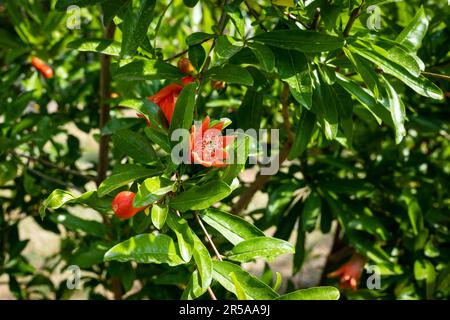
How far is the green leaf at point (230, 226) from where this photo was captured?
0.96m

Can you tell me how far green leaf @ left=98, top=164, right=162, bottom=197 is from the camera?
86 centimetres

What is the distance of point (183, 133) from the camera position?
90 centimetres

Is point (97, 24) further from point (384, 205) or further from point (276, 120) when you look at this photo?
point (384, 205)

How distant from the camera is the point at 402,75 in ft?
3.21

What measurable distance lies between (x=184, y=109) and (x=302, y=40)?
0.75 feet

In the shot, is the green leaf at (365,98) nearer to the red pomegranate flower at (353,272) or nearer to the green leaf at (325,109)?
the green leaf at (325,109)

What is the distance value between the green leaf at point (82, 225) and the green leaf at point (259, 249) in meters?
0.60

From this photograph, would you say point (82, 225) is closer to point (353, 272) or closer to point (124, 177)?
point (124, 177)

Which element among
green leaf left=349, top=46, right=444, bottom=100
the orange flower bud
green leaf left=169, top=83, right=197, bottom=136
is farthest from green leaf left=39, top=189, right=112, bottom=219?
green leaf left=349, top=46, right=444, bottom=100

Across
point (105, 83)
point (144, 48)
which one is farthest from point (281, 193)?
point (144, 48)

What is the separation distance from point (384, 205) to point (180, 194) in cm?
97

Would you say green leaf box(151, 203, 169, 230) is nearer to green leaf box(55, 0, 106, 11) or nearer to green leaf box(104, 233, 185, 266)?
green leaf box(104, 233, 185, 266)

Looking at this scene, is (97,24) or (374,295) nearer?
(374,295)

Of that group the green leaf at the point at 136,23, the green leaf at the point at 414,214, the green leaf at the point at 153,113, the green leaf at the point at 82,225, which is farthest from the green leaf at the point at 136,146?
the green leaf at the point at 414,214
